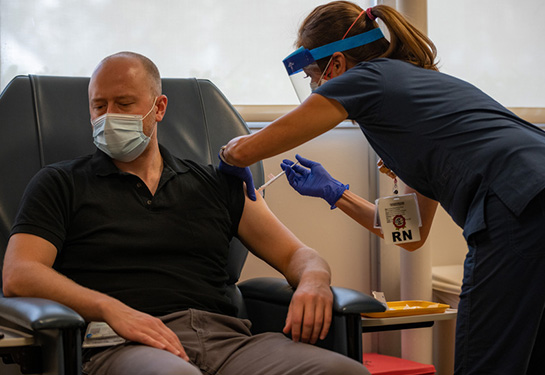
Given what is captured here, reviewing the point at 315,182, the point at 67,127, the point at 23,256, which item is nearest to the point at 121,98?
the point at 67,127

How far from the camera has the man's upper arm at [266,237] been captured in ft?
6.22

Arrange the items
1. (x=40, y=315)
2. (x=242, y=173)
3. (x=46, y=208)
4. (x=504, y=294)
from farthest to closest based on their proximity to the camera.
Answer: (x=242, y=173) → (x=46, y=208) → (x=504, y=294) → (x=40, y=315)

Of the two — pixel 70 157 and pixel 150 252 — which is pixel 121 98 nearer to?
pixel 70 157

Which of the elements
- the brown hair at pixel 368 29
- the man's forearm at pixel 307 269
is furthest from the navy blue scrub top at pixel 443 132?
the man's forearm at pixel 307 269

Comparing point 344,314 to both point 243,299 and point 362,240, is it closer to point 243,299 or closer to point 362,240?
point 243,299

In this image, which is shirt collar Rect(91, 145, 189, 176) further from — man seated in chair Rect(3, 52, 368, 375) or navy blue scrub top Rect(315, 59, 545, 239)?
navy blue scrub top Rect(315, 59, 545, 239)

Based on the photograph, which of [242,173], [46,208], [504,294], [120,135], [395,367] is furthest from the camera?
[395,367]

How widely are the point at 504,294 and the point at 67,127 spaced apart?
→ 135cm

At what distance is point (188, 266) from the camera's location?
5.84 ft

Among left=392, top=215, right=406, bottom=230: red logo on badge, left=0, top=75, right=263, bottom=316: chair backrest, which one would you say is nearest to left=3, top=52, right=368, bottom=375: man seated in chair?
left=0, top=75, right=263, bottom=316: chair backrest

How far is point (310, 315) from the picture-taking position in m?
1.57

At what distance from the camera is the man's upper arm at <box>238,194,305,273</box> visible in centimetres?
190

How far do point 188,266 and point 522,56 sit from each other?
2186 mm

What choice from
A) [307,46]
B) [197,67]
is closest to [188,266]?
[307,46]
